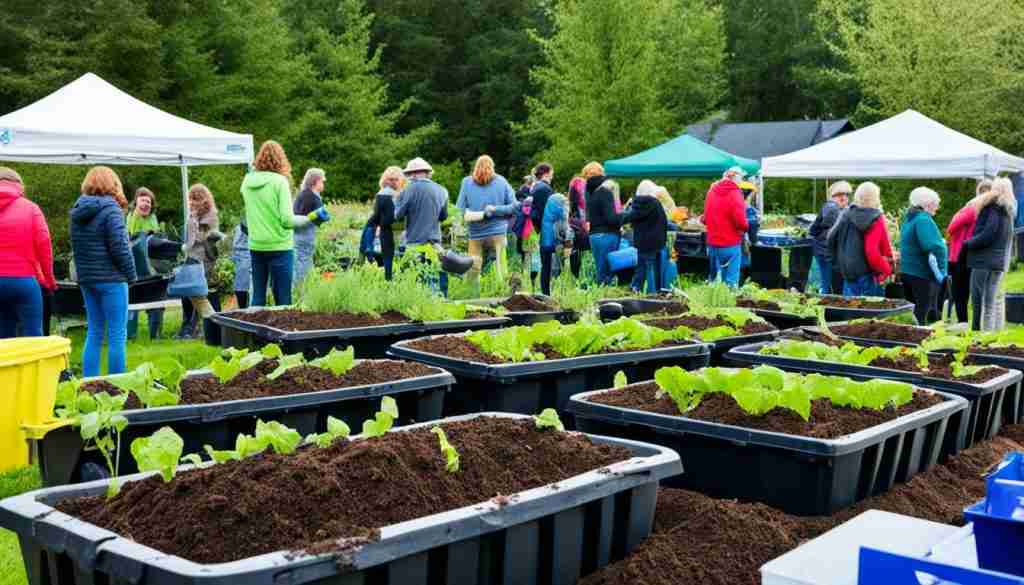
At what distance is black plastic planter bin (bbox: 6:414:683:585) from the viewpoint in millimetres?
2264

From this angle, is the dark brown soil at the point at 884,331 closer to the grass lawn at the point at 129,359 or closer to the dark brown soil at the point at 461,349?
the dark brown soil at the point at 461,349

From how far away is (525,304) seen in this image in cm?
774

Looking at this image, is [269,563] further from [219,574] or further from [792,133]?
[792,133]

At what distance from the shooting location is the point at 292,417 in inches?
165

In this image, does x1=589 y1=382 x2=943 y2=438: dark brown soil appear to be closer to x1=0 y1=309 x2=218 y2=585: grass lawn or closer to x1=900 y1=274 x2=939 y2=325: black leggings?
x1=0 y1=309 x2=218 y2=585: grass lawn

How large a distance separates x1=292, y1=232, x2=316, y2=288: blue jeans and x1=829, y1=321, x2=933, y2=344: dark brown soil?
5.14 meters

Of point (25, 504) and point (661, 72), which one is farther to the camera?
point (661, 72)

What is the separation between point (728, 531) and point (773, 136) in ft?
89.7

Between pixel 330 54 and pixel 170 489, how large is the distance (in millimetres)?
30994

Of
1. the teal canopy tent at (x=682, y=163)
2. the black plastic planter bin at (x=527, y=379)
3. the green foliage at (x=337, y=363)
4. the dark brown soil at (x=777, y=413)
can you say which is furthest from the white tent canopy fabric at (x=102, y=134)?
the teal canopy tent at (x=682, y=163)

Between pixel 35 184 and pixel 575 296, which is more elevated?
pixel 35 184

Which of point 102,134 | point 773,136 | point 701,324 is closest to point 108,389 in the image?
point 701,324

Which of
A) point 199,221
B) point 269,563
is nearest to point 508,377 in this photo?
point 269,563

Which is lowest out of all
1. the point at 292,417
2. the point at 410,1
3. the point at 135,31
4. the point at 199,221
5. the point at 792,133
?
the point at 292,417
